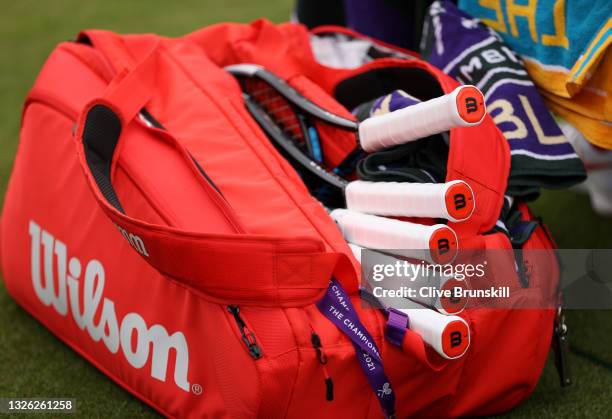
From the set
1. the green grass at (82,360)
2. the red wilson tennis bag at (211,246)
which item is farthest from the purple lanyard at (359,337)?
the green grass at (82,360)

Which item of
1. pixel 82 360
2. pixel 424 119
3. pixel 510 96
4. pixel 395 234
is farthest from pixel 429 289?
pixel 82 360

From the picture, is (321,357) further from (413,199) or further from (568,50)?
(568,50)

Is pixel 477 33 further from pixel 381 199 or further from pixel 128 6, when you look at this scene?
pixel 128 6

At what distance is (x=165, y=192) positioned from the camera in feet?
2.88

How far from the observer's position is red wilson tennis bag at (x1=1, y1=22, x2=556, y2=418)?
2.50 feet

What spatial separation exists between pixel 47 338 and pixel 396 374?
0.56 metres

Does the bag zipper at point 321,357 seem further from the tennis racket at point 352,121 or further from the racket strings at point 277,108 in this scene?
the racket strings at point 277,108

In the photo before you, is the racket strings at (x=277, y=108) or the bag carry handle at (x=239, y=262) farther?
the racket strings at (x=277, y=108)

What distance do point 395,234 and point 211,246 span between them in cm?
21

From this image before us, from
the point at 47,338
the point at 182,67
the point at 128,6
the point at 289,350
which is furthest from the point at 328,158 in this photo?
the point at 128,6

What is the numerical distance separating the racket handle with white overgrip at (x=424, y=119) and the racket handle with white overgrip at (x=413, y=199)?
5 centimetres

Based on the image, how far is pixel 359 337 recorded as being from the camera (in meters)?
0.77

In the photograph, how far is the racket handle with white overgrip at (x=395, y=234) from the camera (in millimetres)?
792

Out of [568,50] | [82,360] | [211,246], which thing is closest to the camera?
[211,246]
